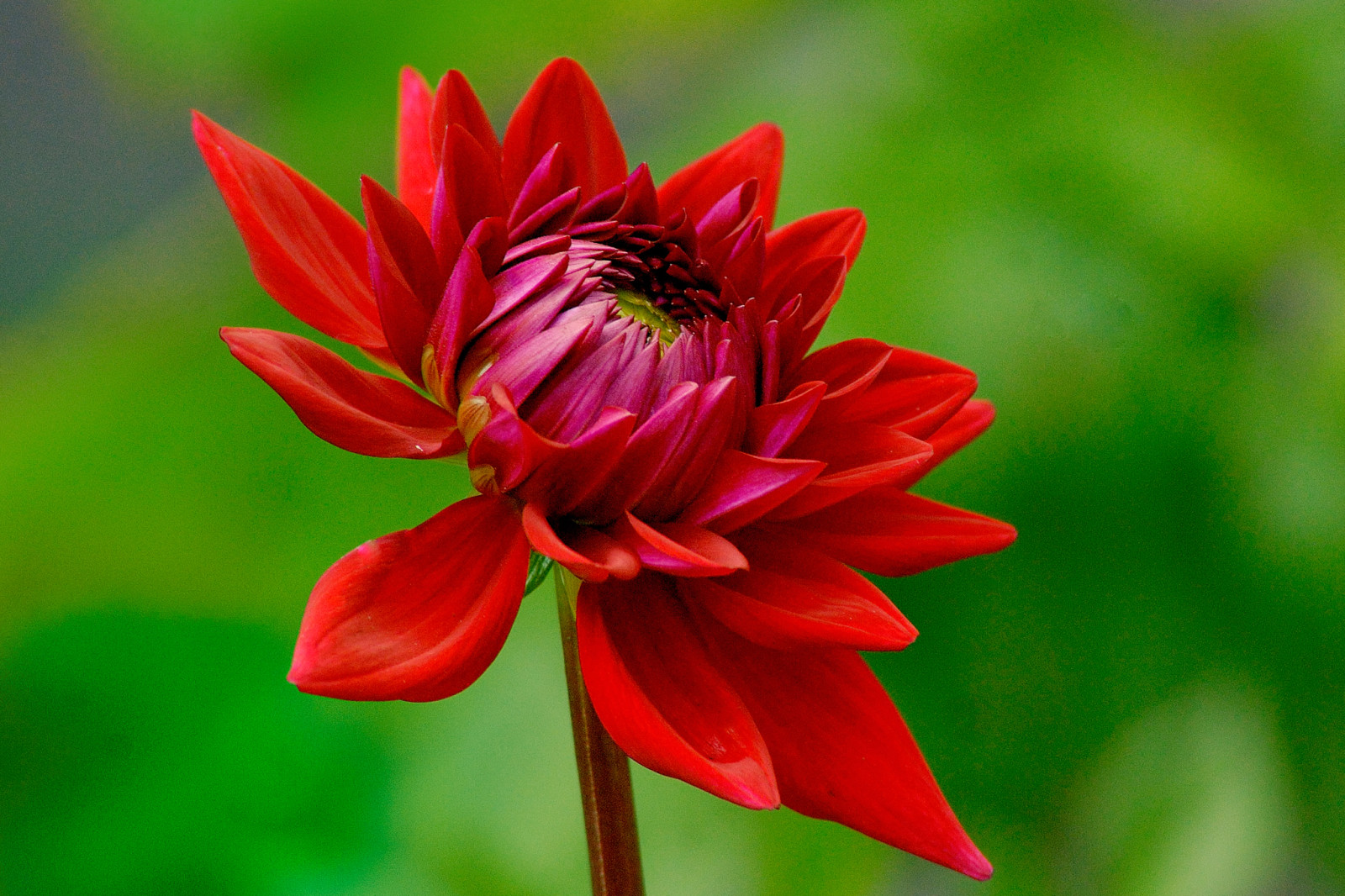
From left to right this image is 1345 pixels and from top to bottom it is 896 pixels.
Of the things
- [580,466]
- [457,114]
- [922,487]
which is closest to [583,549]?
[580,466]

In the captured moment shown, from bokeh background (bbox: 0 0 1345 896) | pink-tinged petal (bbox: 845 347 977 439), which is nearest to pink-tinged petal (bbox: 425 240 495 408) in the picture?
pink-tinged petal (bbox: 845 347 977 439)

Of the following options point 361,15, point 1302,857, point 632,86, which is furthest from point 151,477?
point 1302,857

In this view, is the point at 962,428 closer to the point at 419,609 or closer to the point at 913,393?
the point at 913,393

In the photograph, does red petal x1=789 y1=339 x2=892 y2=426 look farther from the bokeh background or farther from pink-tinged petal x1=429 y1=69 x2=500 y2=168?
the bokeh background

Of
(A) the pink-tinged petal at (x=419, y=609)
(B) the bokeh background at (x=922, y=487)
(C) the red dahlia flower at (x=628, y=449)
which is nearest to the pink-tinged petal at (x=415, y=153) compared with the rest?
(C) the red dahlia flower at (x=628, y=449)

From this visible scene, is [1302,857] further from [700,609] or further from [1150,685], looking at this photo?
[700,609]
